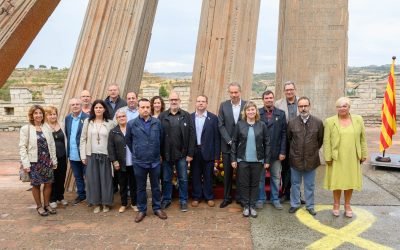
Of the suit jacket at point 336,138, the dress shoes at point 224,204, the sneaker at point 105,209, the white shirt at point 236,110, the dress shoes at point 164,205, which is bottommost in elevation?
the sneaker at point 105,209

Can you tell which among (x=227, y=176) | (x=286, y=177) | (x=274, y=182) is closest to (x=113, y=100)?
(x=227, y=176)

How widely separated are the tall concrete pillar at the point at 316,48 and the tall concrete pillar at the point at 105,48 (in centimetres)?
294

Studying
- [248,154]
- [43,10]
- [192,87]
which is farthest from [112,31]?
[43,10]

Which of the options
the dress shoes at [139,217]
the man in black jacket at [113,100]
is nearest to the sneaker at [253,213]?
the dress shoes at [139,217]

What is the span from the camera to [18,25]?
87 cm

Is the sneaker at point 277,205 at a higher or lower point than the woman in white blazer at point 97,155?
lower

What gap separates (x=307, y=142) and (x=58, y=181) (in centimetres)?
344

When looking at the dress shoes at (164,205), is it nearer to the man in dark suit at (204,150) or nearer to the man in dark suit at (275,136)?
the man in dark suit at (204,150)

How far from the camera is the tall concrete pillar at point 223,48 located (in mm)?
6090

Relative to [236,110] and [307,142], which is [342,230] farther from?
[236,110]

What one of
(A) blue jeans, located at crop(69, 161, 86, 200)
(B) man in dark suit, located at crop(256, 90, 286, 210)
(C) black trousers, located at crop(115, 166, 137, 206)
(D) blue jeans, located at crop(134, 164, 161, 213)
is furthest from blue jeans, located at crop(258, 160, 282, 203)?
(A) blue jeans, located at crop(69, 161, 86, 200)

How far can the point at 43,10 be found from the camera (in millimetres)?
885

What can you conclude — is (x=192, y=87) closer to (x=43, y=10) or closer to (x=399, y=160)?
(x=399, y=160)

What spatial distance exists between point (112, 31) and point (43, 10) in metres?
5.26
